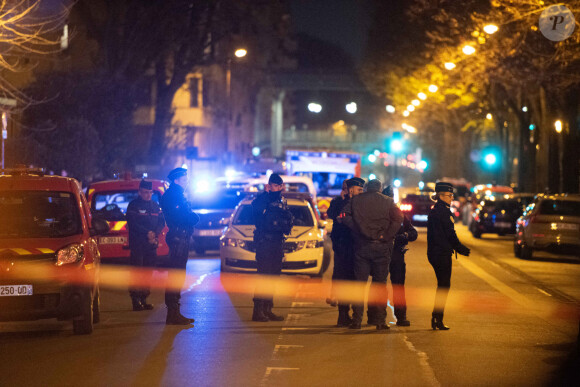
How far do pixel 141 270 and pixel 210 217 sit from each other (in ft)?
31.8

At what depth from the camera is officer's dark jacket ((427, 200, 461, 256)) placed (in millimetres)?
12531

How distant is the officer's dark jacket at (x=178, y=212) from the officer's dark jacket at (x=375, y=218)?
2007 millimetres

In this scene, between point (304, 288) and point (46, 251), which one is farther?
point (304, 288)

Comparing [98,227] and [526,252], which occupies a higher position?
[98,227]

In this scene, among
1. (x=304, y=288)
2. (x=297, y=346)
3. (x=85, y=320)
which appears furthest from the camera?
(x=304, y=288)

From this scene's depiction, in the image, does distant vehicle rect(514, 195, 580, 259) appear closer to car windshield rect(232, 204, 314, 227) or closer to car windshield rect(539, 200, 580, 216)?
car windshield rect(539, 200, 580, 216)

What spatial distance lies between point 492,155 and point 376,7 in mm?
10315

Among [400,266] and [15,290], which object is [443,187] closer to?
[400,266]

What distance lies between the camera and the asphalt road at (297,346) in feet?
30.3

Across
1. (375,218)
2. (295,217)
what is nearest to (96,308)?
(375,218)

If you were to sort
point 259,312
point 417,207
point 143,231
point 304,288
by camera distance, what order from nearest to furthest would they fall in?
point 259,312, point 143,231, point 304,288, point 417,207

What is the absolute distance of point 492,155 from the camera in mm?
55656

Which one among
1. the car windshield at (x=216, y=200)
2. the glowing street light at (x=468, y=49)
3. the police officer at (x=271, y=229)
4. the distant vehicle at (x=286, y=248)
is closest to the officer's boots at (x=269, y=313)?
the police officer at (x=271, y=229)

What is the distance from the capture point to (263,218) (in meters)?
13.3
